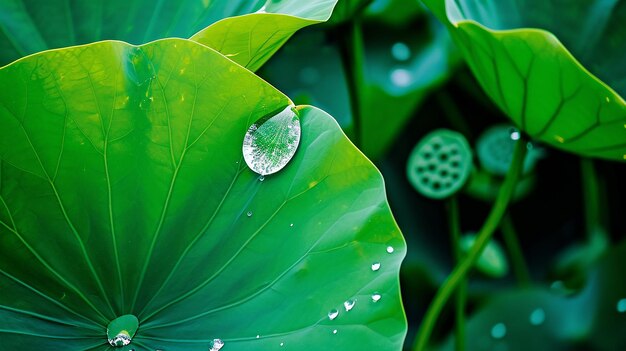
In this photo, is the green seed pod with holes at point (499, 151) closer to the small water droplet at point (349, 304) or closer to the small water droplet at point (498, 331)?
the small water droplet at point (498, 331)

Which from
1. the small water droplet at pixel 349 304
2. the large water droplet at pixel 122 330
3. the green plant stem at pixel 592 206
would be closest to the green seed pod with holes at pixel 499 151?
the green plant stem at pixel 592 206

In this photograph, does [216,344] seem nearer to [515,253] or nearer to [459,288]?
[459,288]

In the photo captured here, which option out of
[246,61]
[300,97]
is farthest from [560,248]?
[246,61]

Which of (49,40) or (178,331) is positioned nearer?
(178,331)

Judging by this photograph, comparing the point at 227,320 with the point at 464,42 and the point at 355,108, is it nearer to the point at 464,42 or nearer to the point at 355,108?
the point at 464,42

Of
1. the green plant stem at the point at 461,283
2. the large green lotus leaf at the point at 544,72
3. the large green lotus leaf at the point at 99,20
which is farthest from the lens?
the green plant stem at the point at 461,283

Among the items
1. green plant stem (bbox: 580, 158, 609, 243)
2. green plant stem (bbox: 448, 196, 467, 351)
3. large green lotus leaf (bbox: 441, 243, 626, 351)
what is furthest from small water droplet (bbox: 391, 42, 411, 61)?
large green lotus leaf (bbox: 441, 243, 626, 351)
